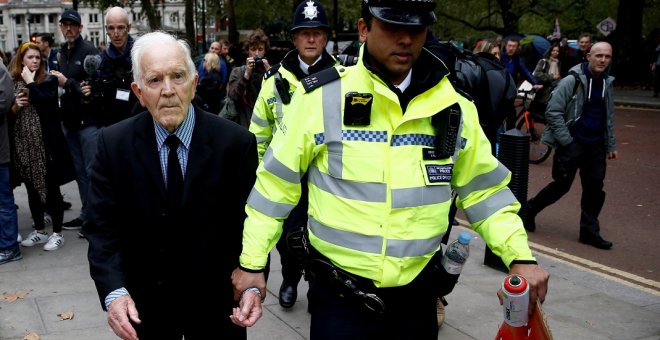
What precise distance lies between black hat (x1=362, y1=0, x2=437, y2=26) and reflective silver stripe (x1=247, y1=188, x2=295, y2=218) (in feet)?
2.47

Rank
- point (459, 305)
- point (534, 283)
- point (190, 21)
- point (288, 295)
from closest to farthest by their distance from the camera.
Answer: point (534, 283) → point (288, 295) → point (459, 305) → point (190, 21)

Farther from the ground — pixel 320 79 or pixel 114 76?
pixel 320 79

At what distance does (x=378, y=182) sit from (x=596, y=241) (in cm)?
518

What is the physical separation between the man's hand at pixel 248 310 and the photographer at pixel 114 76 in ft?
12.8

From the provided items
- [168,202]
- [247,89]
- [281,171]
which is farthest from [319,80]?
[247,89]

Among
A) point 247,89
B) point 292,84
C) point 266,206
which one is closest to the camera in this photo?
point 266,206

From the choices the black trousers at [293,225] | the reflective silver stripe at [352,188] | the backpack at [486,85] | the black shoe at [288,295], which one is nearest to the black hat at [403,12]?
the reflective silver stripe at [352,188]

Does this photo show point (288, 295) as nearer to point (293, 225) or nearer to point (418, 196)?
point (293, 225)

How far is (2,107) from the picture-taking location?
596cm

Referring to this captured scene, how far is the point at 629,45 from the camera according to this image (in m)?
26.1

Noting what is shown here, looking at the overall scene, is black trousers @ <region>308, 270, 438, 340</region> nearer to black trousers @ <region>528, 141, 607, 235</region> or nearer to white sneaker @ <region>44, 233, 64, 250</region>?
white sneaker @ <region>44, 233, 64, 250</region>

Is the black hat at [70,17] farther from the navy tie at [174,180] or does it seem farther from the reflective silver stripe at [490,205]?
the reflective silver stripe at [490,205]

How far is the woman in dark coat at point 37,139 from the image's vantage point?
6535mm

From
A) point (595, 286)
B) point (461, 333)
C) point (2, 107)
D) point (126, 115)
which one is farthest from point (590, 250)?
point (2, 107)
